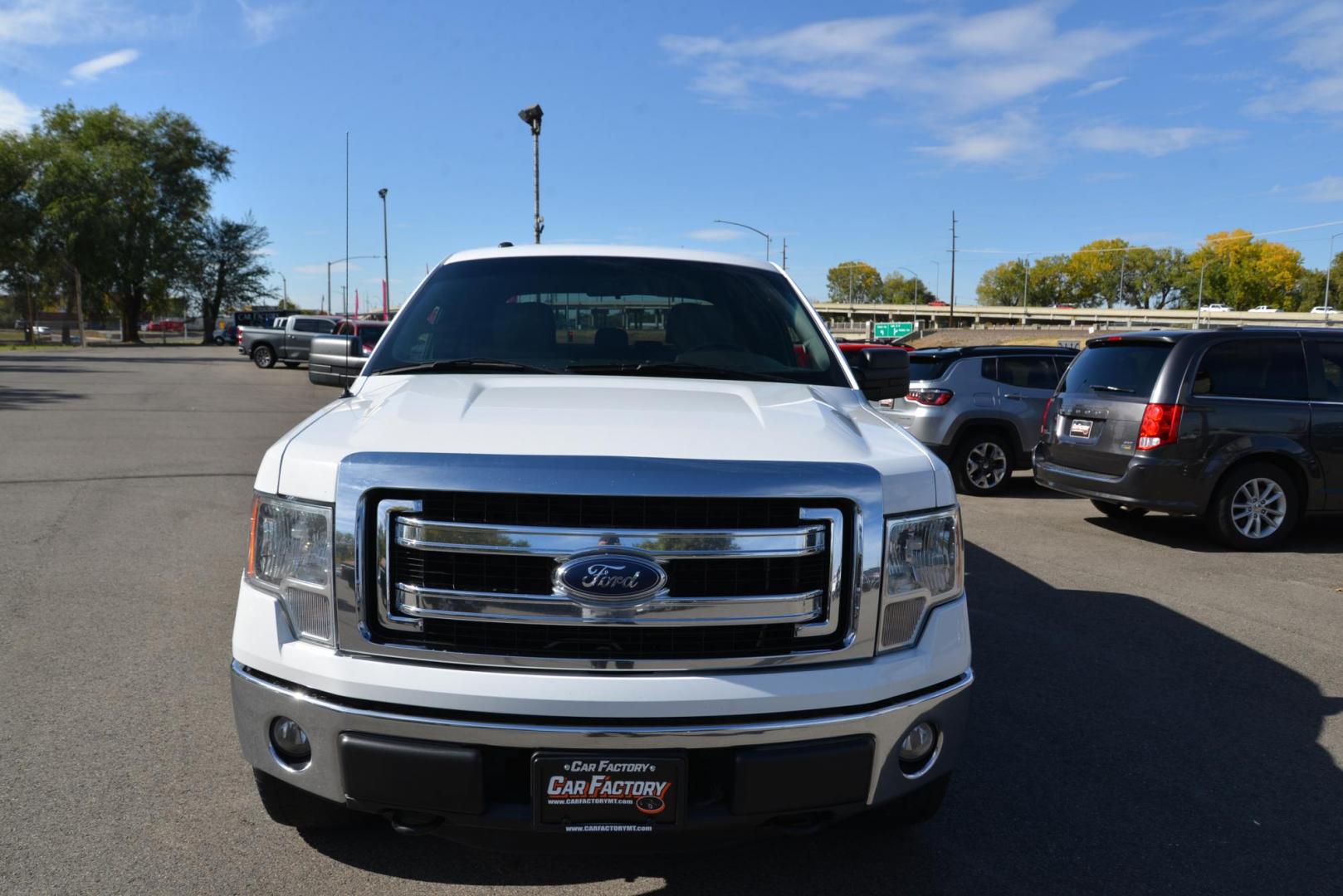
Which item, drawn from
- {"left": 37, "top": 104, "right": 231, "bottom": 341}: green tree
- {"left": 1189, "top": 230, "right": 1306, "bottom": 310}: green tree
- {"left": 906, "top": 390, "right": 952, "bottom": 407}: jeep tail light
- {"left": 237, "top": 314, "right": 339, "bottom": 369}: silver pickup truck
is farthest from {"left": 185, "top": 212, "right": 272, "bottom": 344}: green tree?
{"left": 1189, "top": 230, "right": 1306, "bottom": 310}: green tree

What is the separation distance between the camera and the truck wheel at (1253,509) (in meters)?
8.26

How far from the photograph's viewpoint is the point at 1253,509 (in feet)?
27.2

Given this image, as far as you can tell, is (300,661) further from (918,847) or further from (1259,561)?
(1259,561)

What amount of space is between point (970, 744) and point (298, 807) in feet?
8.27

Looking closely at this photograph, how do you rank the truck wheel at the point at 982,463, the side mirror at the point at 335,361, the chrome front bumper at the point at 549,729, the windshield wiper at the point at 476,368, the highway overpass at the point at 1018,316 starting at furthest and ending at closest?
the highway overpass at the point at 1018,316, the truck wheel at the point at 982,463, the side mirror at the point at 335,361, the windshield wiper at the point at 476,368, the chrome front bumper at the point at 549,729

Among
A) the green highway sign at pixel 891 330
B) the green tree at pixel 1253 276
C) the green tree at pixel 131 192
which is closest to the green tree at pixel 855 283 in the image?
the green tree at pixel 1253 276

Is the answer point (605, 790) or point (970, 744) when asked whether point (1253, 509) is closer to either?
point (970, 744)

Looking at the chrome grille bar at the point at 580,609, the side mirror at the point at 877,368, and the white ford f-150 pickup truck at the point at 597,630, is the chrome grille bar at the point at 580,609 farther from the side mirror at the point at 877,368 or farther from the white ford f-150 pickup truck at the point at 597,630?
the side mirror at the point at 877,368

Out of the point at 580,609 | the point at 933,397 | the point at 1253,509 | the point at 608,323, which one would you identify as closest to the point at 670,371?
the point at 608,323

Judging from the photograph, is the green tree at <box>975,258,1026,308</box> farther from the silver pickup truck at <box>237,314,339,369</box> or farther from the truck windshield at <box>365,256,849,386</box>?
the truck windshield at <box>365,256,849,386</box>

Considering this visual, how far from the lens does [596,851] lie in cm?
246

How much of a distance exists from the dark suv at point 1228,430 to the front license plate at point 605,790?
6.95m

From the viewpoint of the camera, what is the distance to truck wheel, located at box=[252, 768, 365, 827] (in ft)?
9.09

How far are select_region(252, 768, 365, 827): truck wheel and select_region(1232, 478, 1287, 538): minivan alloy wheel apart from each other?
25.2ft
